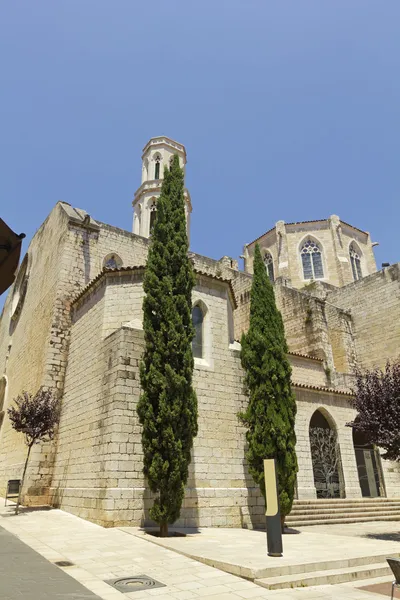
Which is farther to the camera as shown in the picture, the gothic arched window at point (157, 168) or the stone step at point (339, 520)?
the gothic arched window at point (157, 168)

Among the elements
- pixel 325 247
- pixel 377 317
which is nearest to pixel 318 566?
pixel 377 317

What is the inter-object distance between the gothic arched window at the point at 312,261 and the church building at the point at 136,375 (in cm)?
964

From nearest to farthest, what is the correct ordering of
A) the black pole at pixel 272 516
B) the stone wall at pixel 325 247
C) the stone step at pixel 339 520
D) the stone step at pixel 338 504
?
the black pole at pixel 272 516
the stone step at pixel 339 520
the stone step at pixel 338 504
the stone wall at pixel 325 247

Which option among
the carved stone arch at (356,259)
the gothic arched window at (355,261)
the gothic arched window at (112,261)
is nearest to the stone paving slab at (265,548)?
the gothic arched window at (112,261)

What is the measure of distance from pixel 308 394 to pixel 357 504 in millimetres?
3861

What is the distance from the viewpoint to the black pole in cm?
632

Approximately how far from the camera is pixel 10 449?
15148 mm

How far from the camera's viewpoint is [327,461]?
48.0 ft

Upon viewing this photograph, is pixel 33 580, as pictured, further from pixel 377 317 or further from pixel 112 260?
pixel 377 317

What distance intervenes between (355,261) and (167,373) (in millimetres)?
30434

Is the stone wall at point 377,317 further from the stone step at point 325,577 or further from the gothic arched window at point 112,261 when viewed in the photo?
the stone step at point 325,577

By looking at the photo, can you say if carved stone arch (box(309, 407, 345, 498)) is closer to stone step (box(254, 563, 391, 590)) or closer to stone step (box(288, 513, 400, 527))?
stone step (box(288, 513, 400, 527))

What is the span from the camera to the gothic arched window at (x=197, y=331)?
1188 centimetres

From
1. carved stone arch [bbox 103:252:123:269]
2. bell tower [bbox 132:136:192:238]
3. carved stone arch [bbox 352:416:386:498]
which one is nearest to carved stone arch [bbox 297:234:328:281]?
bell tower [bbox 132:136:192:238]
